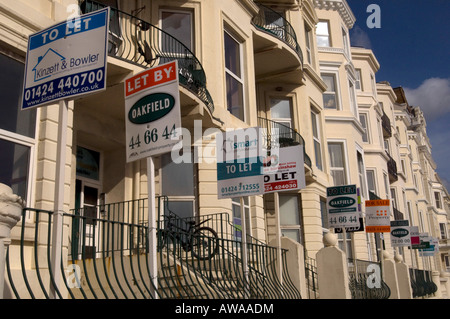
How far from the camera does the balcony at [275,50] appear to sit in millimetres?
17377

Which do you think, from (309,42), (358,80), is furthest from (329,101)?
(358,80)

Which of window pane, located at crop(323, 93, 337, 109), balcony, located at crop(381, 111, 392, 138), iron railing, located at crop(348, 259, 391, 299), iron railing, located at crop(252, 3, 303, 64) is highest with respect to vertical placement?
balcony, located at crop(381, 111, 392, 138)

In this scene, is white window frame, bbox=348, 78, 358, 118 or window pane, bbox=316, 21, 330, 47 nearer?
window pane, bbox=316, 21, 330, 47

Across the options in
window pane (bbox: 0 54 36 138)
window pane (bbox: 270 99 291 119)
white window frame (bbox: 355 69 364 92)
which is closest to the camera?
window pane (bbox: 0 54 36 138)

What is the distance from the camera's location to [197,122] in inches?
500

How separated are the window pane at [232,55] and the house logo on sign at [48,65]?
32.6 feet

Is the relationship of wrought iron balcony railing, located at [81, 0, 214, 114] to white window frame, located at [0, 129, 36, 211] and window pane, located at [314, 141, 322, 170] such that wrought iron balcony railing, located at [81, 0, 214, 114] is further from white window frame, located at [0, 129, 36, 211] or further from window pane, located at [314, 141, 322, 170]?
window pane, located at [314, 141, 322, 170]

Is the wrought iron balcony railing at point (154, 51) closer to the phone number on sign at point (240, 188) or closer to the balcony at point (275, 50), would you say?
the phone number on sign at point (240, 188)

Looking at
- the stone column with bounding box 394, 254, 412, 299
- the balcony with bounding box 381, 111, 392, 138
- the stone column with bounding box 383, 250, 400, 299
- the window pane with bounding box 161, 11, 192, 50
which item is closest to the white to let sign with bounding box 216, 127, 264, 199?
the window pane with bounding box 161, 11, 192, 50

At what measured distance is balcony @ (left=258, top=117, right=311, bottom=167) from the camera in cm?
1805

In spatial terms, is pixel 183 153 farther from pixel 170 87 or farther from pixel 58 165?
pixel 58 165

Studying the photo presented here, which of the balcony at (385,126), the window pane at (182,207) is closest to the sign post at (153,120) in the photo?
Result: the window pane at (182,207)

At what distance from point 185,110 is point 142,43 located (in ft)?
6.80
